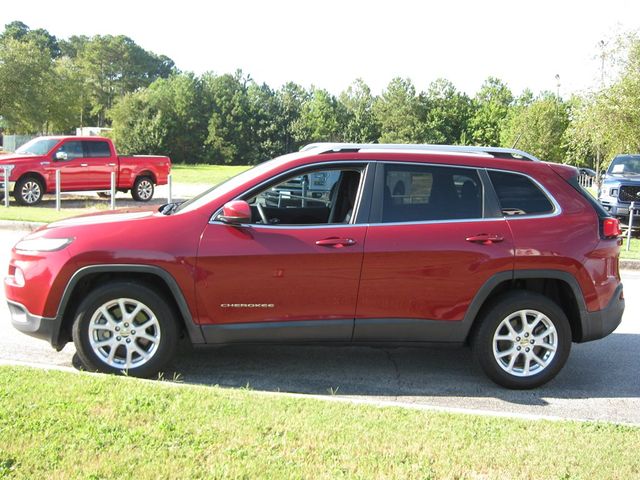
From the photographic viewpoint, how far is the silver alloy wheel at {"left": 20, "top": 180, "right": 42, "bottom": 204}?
18453 mm

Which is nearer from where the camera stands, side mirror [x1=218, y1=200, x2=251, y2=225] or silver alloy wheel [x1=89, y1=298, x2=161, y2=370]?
side mirror [x1=218, y1=200, x2=251, y2=225]

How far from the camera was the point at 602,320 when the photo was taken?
5469mm

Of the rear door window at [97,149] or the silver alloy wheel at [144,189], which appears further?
the silver alloy wheel at [144,189]

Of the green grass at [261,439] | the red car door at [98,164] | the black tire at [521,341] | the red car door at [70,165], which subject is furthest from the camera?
the red car door at [98,164]

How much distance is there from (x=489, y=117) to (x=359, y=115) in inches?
511

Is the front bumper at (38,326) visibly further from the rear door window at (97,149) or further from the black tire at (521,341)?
the rear door window at (97,149)

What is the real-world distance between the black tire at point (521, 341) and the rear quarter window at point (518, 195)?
2.14 ft

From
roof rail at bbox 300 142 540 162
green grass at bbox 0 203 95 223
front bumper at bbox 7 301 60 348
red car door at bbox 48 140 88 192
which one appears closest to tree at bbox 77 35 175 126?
red car door at bbox 48 140 88 192

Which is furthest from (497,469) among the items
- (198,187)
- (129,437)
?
(198,187)

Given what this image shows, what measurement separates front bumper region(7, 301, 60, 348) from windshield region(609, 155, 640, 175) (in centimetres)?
1684

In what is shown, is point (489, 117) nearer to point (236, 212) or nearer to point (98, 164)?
point (98, 164)

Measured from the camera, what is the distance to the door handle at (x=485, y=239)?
523 centimetres

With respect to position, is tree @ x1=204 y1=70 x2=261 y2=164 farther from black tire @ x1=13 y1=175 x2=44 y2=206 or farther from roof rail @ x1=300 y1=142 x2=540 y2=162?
roof rail @ x1=300 y1=142 x2=540 y2=162

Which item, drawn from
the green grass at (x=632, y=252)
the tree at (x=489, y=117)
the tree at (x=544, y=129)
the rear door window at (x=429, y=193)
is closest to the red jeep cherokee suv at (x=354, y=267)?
the rear door window at (x=429, y=193)
